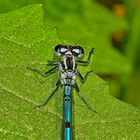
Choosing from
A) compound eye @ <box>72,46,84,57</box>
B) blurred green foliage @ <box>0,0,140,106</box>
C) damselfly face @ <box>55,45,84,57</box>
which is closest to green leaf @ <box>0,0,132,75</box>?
blurred green foliage @ <box>0,0,140,106</box>

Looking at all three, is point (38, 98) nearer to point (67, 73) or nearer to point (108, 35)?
point (67, 73)

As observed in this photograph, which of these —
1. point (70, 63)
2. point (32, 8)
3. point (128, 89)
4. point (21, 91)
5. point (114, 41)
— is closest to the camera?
point (21, 91)

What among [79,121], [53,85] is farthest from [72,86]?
[79,121]

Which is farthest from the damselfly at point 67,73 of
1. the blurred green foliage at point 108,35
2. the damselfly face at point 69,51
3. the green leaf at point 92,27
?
the blurred green foliage at point 108,35

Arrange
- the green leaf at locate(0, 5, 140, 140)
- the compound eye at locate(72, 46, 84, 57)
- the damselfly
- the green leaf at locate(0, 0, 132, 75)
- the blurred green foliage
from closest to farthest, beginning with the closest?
the green leaf at locate(0, 5, 140, 140) → the damselfly → the compound eye at locate(72, 46, 84, 57) → the green leaf at locate(0, 0, 132, 75) → the blurred green foliage

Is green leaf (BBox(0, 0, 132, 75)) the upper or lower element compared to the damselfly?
upper

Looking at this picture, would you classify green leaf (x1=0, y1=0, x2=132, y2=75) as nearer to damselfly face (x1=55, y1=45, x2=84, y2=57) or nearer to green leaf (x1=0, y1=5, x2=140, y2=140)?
damselfly face (x1=55, y1=45, x2=84, y2=57)

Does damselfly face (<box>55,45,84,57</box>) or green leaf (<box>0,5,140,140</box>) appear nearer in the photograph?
green leaf (<box>0,5,140,140</box>)

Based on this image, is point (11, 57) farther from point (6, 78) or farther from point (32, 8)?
point (32, 8)

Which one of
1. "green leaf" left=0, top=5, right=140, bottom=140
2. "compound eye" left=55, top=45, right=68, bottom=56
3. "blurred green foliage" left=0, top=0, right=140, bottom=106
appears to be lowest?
"green leaf" left=0, top=5, right=140, bottom=140
